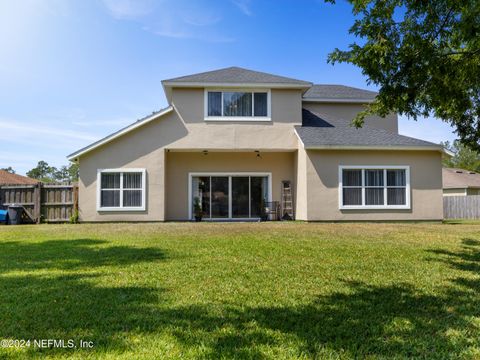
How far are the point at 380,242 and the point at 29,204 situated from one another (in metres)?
15.8

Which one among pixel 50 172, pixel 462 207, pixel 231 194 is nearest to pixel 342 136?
pixel 231 194

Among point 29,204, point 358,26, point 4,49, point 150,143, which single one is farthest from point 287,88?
point 29,204

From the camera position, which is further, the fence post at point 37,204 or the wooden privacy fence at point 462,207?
the wooden privacy fence at point 462,207

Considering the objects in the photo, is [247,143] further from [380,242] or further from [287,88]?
[380,242]

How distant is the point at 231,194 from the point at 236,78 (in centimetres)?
591

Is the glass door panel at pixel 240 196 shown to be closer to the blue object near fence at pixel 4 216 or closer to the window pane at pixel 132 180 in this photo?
the window pane at pixel 132 180

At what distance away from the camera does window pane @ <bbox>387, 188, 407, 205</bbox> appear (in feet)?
52.5

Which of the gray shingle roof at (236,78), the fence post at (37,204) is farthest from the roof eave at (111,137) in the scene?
the fence post at (37,204)

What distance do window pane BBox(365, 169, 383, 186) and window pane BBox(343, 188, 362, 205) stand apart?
23.5 inches

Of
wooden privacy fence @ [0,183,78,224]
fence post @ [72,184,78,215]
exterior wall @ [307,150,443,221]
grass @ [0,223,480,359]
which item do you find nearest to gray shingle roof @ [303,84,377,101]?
exterior wall @ [307,150,443,221]

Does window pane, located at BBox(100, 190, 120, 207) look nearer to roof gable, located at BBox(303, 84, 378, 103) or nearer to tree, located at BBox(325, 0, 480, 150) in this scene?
roof gable, located at BBox(303, 84, 378, 103)

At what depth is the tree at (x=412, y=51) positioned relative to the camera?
696 cm

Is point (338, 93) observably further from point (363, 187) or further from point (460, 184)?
point (460, 184)

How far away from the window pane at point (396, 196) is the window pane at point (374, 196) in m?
0.38
